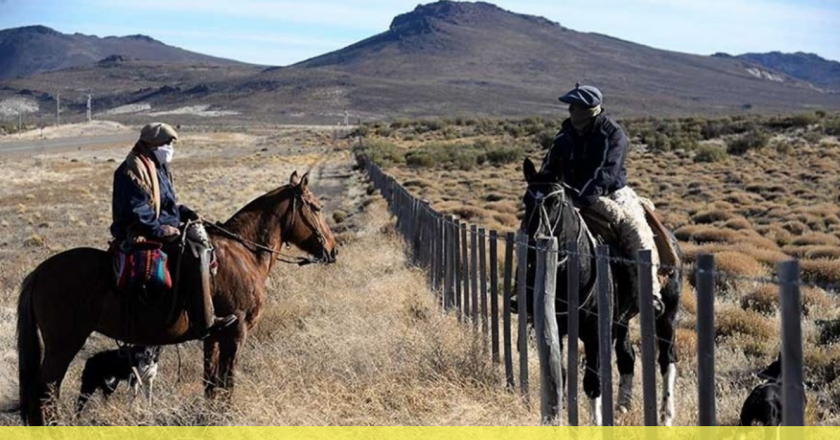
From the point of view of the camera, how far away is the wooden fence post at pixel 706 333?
4.70 metres

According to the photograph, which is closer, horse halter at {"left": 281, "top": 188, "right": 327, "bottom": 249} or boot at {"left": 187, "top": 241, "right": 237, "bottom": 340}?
boot at {"left": 187, "top": 241, "right": 237, "bottom": 340}

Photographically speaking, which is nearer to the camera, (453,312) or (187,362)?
(187,362)

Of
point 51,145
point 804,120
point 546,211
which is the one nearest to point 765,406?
point 546,211

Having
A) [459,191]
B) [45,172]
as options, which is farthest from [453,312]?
[45,172]

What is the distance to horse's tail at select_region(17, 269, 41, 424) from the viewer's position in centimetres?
760

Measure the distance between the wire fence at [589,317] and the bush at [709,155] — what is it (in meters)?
40.1

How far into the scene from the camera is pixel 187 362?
9828 millimetres

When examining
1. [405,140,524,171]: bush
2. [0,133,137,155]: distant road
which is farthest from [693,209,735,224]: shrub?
[0,133,137,155]: distant road

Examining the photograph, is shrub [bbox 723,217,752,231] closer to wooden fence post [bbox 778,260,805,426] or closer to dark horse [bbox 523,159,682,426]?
dark horse [bbox 523,159,682,426]

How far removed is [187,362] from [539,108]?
16148 cm

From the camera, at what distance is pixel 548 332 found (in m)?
6.98

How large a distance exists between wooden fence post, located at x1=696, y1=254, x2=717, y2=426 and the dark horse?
196 centimetres

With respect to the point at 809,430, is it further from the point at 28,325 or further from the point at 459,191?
the point at 459,191

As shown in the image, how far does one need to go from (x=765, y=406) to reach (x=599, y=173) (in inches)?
83.9
